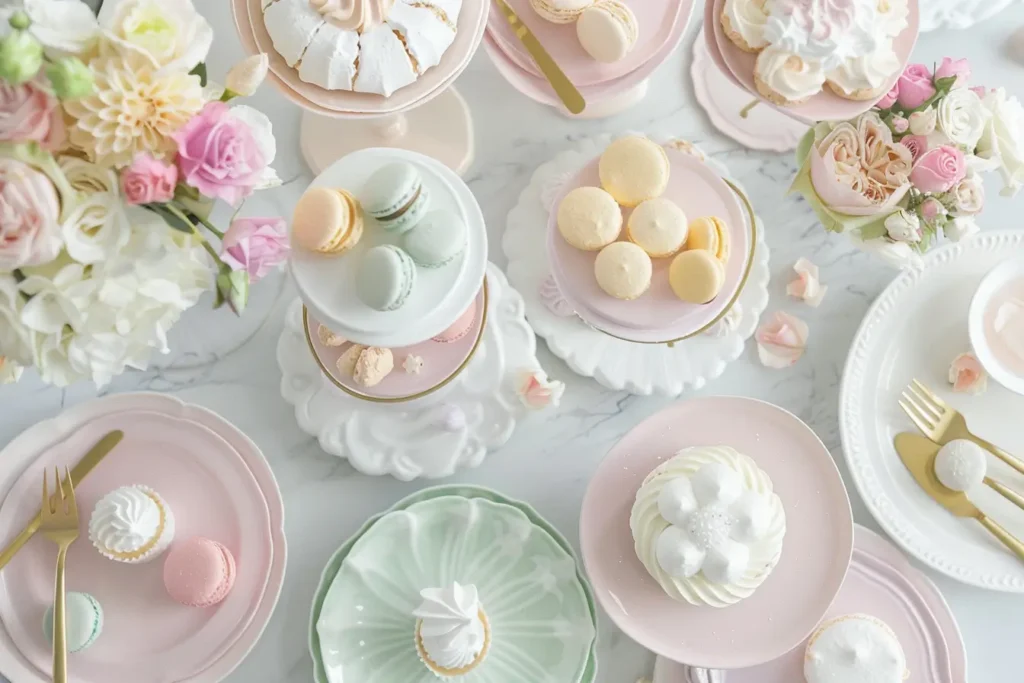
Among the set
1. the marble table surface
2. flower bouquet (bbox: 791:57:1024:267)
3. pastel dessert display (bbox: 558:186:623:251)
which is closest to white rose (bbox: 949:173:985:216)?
flower bouquet (bbox: 791:57:1024:267)

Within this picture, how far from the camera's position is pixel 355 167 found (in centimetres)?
93

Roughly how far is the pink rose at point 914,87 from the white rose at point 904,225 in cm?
14

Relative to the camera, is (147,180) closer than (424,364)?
Yes

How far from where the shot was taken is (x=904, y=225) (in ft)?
3.42

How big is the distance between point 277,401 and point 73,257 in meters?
0.54

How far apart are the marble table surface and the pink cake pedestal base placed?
0.03 m

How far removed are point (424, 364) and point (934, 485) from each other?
0.75 m

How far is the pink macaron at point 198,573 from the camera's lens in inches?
38.5

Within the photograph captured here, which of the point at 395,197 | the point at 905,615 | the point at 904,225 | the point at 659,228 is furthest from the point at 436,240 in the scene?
the point at 905,615

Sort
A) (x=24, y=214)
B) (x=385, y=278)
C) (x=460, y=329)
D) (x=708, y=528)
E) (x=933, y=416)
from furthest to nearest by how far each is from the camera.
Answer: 1. (x=933, y=416)
2. (x=460, y=329)
3. (x=708, y=528)
4. (x=385, y=278)
5. (x=24, y=214)

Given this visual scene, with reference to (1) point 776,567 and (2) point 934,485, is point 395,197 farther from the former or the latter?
(2) point 934,485

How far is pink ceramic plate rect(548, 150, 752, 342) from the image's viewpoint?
999 millimetres

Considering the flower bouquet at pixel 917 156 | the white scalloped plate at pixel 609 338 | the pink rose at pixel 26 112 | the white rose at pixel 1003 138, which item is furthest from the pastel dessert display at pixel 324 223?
the white rose at pixel 1003 138

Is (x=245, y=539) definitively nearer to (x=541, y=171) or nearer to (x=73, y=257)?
(x=73, y=257)
